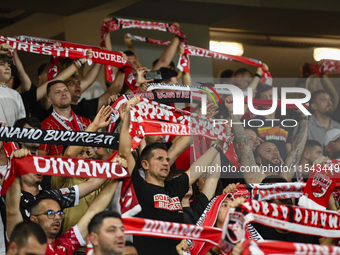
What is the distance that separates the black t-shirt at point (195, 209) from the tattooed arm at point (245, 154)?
0.67 m

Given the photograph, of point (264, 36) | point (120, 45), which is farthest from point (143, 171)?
point (264, 36)

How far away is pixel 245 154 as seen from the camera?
224 inches

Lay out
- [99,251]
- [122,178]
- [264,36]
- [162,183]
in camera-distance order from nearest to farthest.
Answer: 1. [99,251]
2. [122,178]
3. [162,183]
4. [264,36]

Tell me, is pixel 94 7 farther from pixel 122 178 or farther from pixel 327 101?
pixel 122 178

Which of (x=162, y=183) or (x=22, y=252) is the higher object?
(x=162, y=183)

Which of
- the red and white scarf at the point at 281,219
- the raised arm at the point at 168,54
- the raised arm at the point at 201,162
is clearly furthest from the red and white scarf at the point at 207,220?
the raised arm at the point at 168,54

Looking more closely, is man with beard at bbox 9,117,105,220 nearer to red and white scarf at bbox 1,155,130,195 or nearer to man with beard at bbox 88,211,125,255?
red and white scarf at bbox 1,155,130,195

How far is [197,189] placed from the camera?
5.58 meters

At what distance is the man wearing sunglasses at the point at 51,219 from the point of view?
3.86m

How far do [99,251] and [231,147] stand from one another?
2.34m

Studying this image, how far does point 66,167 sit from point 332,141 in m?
3.75

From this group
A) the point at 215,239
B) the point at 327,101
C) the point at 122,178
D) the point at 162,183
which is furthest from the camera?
the point at 327,101

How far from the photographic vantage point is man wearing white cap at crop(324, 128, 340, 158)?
650cm

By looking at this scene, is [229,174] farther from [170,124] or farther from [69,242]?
[69,242]
